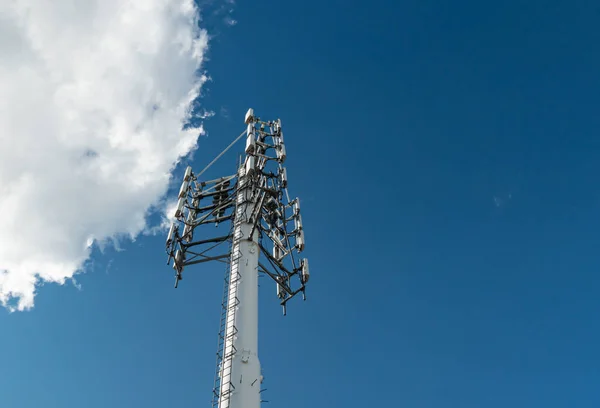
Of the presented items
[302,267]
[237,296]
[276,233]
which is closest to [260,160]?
[276,233]

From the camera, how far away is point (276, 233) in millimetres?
38406

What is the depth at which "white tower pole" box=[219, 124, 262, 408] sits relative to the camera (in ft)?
88.2

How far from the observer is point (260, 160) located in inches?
1606

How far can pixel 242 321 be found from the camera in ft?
96.5

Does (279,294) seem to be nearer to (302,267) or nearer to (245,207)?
(302,267)

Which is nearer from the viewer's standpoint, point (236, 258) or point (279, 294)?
point (236, 258)

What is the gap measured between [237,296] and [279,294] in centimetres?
669

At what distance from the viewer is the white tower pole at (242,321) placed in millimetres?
26875

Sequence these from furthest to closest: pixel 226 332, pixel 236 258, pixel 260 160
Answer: pixel 260 160, pixel 236 258, pixel 226 332

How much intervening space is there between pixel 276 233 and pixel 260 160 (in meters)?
6.34

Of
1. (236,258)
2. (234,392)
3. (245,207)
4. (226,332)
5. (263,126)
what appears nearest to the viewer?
(234,392)

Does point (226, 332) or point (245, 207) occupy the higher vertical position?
point (245, 207)

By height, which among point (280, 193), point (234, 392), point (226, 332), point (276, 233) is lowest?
point (234, 392)

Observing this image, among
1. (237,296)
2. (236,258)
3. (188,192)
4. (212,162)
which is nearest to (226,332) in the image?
(237,296)
